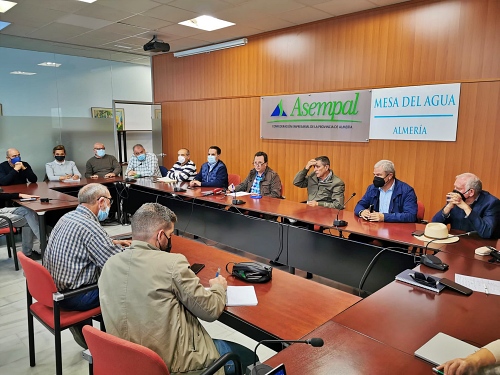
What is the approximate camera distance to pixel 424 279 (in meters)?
1.93

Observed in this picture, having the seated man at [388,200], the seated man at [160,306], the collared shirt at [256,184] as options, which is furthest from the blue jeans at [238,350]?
the collared shirt at [256,184]

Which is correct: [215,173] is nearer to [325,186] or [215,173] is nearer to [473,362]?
[325,186]

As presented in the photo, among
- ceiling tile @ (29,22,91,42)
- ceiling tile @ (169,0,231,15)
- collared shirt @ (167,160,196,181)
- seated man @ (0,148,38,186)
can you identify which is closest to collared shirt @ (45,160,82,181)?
seated man @ (0,148,38,186)

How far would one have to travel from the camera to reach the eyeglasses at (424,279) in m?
1.89

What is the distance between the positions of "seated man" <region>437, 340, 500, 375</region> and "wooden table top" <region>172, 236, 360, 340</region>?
1.75 ft

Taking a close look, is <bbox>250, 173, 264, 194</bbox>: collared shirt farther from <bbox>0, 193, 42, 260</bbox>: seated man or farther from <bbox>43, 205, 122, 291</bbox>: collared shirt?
<bbox>43, 205, 122, 291</bbox>: collared shirt

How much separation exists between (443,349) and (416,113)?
11.9 ft

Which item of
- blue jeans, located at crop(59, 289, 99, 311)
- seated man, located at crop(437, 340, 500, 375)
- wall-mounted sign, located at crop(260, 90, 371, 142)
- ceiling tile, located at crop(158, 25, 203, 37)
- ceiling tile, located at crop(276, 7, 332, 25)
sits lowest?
blue jeans, located at crop(59, 289, 99, 311)

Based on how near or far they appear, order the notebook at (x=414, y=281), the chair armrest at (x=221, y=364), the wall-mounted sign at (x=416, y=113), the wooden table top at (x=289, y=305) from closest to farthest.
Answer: the chair armrest at (x=221, y=364), the wooden table top at (x=289, y=305), the notebook at (x=414, y=281), the wall-mounted sign at (x=416, y=113)

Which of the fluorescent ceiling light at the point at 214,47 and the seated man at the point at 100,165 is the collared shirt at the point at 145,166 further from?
the fluorescent ceiling light at the point at 214,47

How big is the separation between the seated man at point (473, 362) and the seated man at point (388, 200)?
2106 millimetres

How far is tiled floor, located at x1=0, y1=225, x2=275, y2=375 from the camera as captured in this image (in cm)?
239

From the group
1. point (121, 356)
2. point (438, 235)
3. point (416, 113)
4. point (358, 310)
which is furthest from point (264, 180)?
point (121, 356)

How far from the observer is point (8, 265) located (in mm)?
4172
